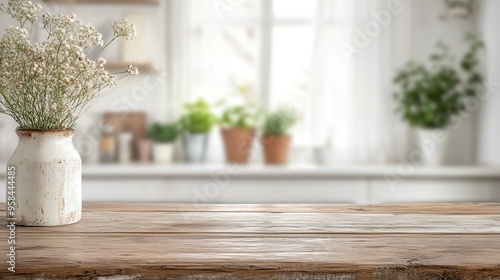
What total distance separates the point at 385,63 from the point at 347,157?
22.4 inches

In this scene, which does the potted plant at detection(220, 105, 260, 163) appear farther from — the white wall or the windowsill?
the white wall

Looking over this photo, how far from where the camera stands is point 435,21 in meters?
3.53

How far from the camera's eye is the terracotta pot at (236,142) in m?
3.38

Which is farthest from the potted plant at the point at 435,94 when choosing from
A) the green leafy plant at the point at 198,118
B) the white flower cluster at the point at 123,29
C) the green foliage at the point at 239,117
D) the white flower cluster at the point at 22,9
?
the white flower cluster at the point at 22,9

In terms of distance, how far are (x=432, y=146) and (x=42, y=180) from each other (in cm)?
262

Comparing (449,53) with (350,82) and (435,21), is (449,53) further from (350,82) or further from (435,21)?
(350,82)

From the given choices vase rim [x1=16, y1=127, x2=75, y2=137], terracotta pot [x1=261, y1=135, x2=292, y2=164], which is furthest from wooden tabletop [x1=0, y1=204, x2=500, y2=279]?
terracotta pot [x1=261, y1=135, x2=292, y2=164]

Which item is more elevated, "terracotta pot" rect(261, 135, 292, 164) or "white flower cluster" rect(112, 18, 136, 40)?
"white flower cluster" rect(112, 18, 136, 40)

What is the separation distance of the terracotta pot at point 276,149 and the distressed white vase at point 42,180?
2.14 metres

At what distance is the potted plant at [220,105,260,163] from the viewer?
11.1 feet

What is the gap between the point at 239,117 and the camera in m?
3.41

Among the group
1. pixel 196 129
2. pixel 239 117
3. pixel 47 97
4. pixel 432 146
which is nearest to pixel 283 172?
pixel 239 117

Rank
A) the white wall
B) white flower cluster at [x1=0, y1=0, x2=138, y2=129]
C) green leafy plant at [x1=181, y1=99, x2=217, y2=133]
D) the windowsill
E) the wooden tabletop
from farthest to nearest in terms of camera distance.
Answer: green leafy plant at [x1=181, y1=99, x2=217, y2=133] < the white wall < the windowsill < white flower cluster at [x1=0, y1=0, x2=138, y2=129] < the wooden tabletop

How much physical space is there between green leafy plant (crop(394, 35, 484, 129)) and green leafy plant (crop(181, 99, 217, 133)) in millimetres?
1055
